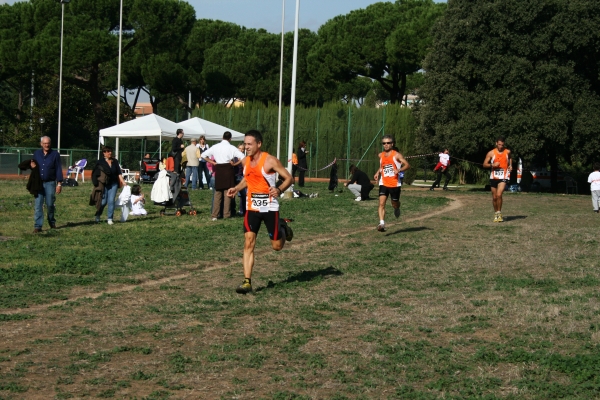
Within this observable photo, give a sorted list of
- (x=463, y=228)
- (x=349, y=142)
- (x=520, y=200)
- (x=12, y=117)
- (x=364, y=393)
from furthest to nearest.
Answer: (x=12, y=117) → (x=349, y=142) → (x=520, y=200) → (x=463, y=228) → (x=364, y=393)

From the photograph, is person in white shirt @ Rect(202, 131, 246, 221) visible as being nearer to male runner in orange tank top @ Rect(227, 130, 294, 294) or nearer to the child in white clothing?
the child in white clothing

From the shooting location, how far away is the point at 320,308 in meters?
9.05

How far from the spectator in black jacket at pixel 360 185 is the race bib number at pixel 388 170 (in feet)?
29.7

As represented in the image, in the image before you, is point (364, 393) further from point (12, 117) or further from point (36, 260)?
point (12, 117)

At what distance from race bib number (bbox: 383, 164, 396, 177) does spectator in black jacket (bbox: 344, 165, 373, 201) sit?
9.04 metres

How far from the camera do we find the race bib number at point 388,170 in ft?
53.1

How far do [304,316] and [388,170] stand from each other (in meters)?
8.06

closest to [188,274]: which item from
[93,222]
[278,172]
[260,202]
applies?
[260,202]

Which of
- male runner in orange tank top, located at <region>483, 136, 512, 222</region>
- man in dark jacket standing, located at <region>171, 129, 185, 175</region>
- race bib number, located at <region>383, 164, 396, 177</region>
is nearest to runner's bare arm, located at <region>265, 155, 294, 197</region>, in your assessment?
race bib number, located at <region>383, 164, 396, 177</region>

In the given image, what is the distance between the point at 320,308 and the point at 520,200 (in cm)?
2006

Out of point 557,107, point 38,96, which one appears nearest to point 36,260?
point 557,107

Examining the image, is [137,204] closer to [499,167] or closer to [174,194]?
[174,194]

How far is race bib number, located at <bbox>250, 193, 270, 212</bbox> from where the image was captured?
32.4 feet

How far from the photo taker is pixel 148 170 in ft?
114
